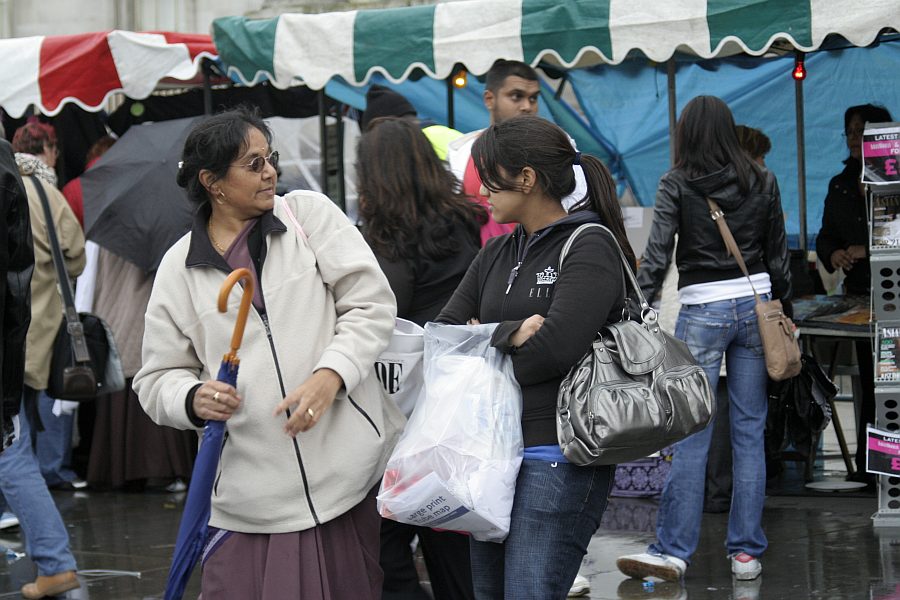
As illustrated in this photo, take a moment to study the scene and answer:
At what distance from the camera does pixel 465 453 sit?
3355mm

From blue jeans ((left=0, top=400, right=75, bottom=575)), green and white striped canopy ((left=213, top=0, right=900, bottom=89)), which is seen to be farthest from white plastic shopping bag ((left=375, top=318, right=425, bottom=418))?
green and white striped canopy ((left=213, top=0, right=900, bottom=89))

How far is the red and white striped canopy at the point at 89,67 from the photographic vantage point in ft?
27.0

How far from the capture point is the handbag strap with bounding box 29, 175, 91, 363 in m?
6.39

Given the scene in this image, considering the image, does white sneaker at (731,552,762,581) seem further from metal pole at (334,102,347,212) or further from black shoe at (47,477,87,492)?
black shoe at (47,477,87,492)

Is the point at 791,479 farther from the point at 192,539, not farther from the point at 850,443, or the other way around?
the point at 192,539

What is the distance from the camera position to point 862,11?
618 centimetres

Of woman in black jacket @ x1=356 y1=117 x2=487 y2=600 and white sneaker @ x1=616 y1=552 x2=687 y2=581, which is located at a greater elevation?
woman in black jacket @ x1=356 y1=117 x2=487 y2=600

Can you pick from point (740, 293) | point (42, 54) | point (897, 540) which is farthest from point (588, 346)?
point (42, 54)

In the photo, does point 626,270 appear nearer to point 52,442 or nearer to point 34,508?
point 34,508

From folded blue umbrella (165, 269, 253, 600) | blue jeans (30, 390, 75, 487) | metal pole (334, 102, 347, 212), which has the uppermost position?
metal pole (334, 102, 347, 212)

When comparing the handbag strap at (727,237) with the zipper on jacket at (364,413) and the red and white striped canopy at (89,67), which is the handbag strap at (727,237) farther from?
the red and white striped canopy at (89,67)

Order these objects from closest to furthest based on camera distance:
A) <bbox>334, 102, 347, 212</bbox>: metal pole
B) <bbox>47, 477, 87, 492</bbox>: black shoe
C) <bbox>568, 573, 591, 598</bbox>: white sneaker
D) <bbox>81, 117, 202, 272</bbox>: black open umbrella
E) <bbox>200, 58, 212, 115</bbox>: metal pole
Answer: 1. <bbox>568, 573, 591, 598</bbox>: white sneaker
2. <bbox>81, 117, 202, 272</bbox>: black open umbrella
3. <bbox>200, 58, 212, 115</bbox>: metal pole
4. <bbox>47, 477, 87, 492</bbox>: black shoe
5. <bbox>334, 102, 347, 212</bbox>: metal pole

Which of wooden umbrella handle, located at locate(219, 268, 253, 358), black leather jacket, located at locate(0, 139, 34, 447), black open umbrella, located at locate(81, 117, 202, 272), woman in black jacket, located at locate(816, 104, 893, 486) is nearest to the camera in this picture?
wooden umbrella handle, located at locate(219, 268, 253, 358)

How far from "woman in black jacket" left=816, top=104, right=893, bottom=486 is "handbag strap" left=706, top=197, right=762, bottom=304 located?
2.20 m
